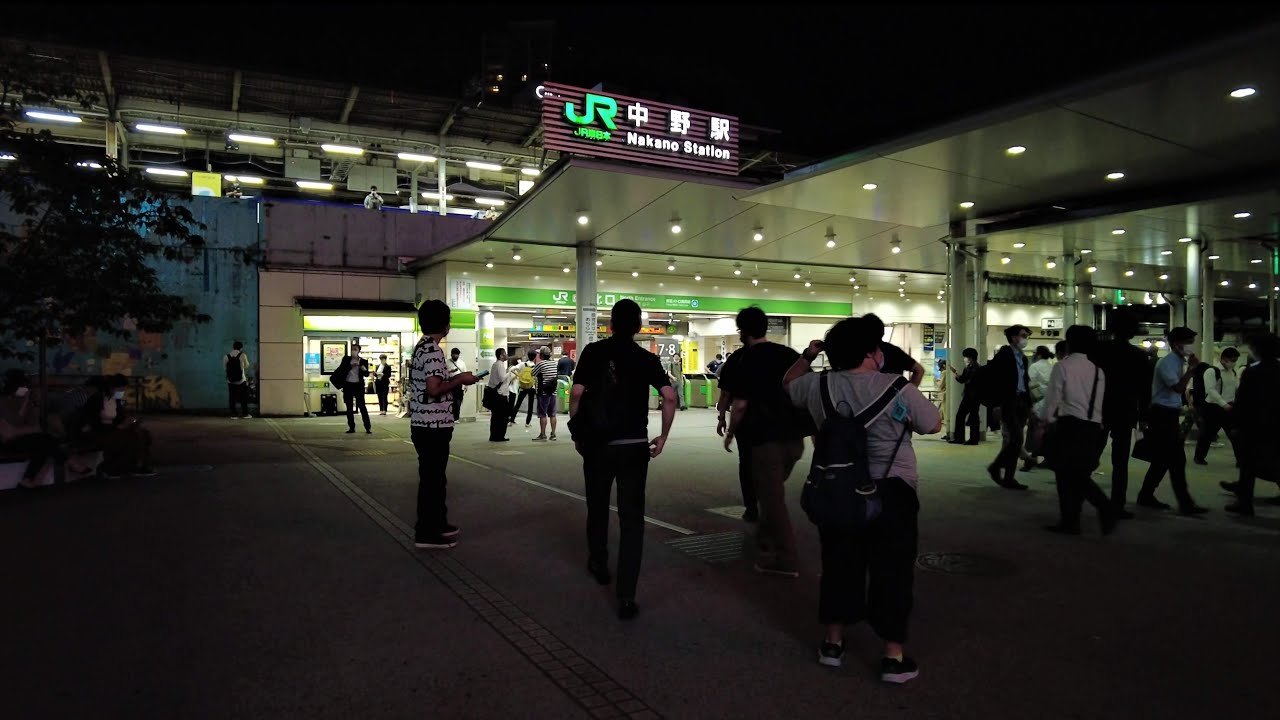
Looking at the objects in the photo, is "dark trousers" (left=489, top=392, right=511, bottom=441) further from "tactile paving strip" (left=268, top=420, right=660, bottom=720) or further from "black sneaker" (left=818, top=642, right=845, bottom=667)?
"black sneaker" (left=818, top=642, right=845, bottom=667)

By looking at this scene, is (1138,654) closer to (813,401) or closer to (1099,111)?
(813,401)

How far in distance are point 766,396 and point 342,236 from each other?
60.1ft

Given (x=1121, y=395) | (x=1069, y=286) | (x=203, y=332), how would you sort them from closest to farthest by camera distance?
1. (x=1121, y=395)
2. (x=1069, y=286)
3. (x=203, y=332)

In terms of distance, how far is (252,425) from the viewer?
17219 millimetres

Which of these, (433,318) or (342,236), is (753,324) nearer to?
(433,318)

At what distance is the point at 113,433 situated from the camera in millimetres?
9430

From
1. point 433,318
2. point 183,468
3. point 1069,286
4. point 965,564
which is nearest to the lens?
point 965,564

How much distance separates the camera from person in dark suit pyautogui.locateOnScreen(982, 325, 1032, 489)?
8758mm

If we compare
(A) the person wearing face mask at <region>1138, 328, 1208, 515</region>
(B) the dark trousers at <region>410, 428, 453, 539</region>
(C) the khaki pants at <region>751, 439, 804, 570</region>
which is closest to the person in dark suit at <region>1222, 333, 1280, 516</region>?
(A) the person wearing face mask at <region>1138, 328, 1208, 515</region>

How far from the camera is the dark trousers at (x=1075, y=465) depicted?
20.4 feet

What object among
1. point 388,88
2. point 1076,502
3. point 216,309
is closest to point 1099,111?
point 1076,502

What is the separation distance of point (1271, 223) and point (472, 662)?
48.9 feet

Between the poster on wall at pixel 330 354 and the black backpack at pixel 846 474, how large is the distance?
19.0 meters

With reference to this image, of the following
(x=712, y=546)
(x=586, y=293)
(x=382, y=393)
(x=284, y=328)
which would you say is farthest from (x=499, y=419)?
(x=284, y=328)
